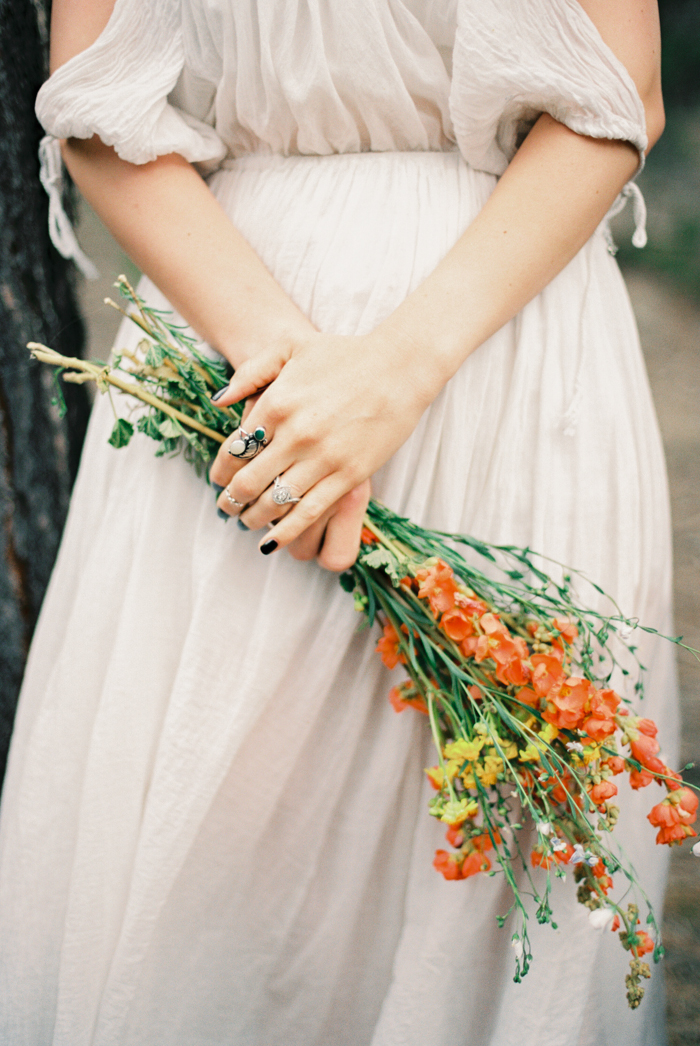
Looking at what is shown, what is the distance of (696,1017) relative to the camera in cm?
99

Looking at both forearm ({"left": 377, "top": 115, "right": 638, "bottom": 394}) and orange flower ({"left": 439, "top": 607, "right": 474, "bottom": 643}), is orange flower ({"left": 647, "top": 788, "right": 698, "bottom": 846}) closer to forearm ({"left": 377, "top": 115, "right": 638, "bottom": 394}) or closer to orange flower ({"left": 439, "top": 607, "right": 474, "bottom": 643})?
orange flower ({"left": 439, "top": 607, "right": 474, "bottom": 643})

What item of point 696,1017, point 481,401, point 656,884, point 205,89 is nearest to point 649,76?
point 481,401

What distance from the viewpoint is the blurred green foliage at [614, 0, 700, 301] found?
3.34 ft

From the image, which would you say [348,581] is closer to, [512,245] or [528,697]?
[528,697]

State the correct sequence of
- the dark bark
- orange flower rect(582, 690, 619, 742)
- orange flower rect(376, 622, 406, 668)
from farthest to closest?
the dark bark < orange flower rect(376, 622, 406, 668) < orange flower rect(582, 690, 619, 742)

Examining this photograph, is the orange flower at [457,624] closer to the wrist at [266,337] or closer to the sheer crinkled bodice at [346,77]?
the wrist at [266,337]

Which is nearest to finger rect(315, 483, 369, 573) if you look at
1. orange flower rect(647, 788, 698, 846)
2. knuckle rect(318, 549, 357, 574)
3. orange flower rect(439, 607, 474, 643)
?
knuckle rect(318, 549, 357, 574)

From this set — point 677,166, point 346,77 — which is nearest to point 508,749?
point 346,77

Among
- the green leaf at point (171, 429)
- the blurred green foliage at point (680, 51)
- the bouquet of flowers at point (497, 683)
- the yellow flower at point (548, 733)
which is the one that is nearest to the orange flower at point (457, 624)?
the bouquet of flowers at point (497, 683)

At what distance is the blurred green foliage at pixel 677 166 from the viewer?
1020 millimetres

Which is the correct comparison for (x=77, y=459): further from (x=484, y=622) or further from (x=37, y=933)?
(x=484, y=622)

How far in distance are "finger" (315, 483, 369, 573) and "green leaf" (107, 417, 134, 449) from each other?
0.23 meters

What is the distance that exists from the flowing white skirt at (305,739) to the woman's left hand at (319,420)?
7 cm

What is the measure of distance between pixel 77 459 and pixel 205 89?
64 cm
